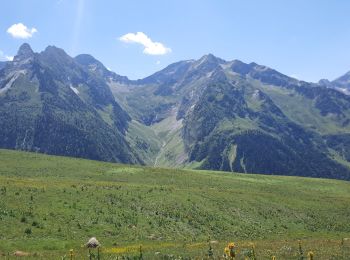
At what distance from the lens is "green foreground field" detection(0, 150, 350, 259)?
45.3 meters

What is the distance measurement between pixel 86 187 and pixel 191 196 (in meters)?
18.5

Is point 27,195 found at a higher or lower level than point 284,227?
higher

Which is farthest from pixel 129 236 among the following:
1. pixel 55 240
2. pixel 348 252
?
pixel 348 252

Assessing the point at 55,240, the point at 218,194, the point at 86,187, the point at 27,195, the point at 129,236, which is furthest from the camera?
the point at 218,194

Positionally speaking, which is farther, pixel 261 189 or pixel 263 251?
pixel 261 189

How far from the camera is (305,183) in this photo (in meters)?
129

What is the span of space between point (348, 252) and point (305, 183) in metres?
89.5

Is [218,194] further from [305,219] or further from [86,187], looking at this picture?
[86,187]

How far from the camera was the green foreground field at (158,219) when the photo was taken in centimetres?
4534

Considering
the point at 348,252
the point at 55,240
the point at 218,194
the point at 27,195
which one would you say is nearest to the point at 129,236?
the point at 55,240

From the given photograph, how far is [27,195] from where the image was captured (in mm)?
65625

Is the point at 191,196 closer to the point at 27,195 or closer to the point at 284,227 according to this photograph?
the point at 284,227

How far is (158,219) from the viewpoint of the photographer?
6512cm

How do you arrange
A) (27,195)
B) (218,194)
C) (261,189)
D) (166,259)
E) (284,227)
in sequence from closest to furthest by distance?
(166,259) → (27,195) → (284,227) → (218,194) → (261,189)
